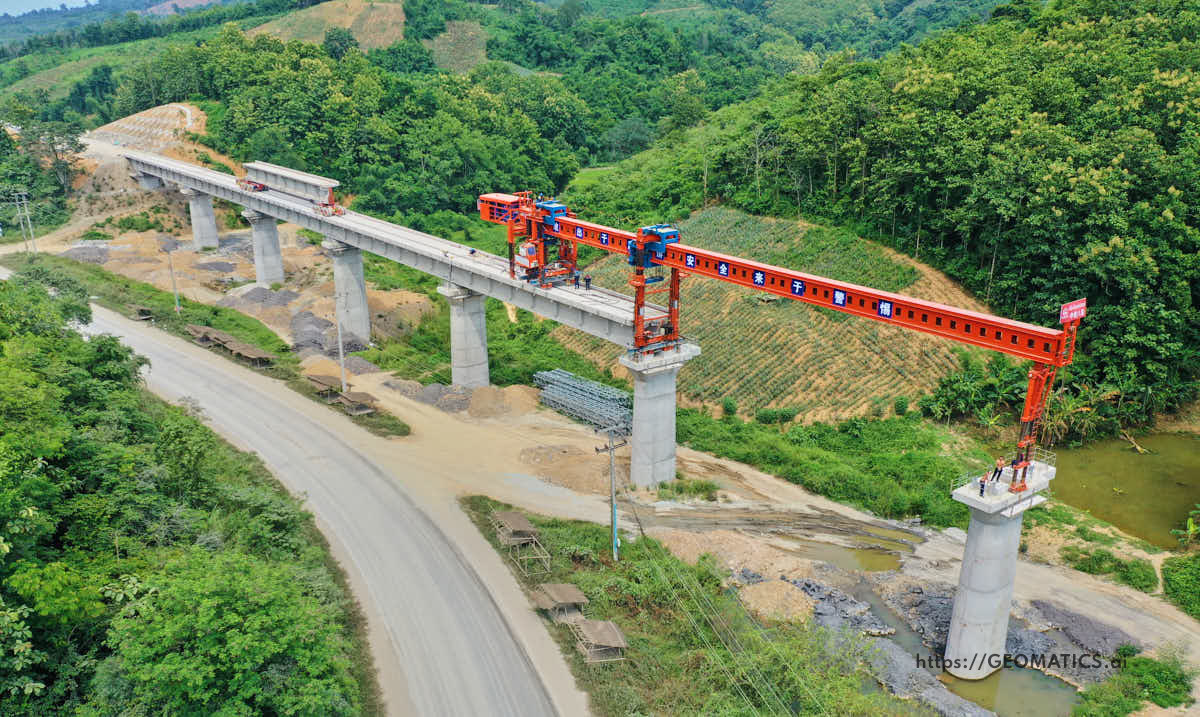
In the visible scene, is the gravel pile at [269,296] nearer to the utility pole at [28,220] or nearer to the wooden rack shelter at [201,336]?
the wooden rack shelter at [201,336]

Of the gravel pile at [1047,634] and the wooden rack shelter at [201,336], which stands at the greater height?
the wooden rack shelter at [201,336]

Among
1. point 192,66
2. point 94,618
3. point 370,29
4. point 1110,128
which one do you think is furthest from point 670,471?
point 370,29

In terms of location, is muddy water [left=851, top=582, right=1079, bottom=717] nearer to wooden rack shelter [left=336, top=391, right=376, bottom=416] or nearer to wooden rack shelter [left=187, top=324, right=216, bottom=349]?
wooden rack shelter [left=336, top=391, right=376, bottom=416]

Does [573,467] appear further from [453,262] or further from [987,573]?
[987,573]

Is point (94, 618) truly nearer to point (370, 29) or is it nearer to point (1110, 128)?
point (1110, 128)

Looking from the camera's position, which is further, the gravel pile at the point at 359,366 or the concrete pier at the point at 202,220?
the concrete pier at the point at 202,220

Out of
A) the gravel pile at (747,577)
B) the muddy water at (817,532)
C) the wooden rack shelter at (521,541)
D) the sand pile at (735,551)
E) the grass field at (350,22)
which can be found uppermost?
the grass field at (350,22)

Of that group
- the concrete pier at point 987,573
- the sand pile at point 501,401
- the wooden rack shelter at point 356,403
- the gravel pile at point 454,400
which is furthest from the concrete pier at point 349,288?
the concrete pier at point 987,573

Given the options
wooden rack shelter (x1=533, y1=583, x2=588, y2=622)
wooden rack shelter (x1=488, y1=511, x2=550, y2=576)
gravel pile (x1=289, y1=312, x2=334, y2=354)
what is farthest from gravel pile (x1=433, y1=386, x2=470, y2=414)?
wooden rack shelter (x1=533, y1=583, x2=588, y2=622)
